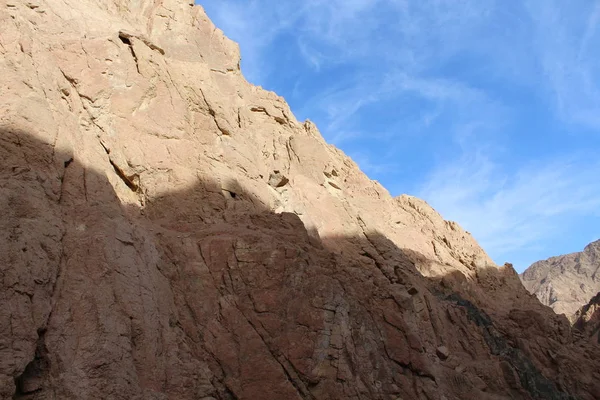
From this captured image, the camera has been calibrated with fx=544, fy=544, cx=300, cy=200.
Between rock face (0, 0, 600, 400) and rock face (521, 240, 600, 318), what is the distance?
52108 mm

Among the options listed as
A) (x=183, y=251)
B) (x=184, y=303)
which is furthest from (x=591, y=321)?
(x=184, y=303)

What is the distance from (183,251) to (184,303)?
1.49 metres

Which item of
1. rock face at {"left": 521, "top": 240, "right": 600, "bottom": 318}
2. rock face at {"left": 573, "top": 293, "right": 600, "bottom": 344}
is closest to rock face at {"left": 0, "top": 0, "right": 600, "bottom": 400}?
rock face at {"left": 573, "top": 293, "right": 600, "bottom": 344}

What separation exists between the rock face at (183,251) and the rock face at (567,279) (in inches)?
2052

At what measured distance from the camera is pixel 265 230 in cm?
1577

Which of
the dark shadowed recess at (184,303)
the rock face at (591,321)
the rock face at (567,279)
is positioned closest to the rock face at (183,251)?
the dark shadowed recess at (184,303)

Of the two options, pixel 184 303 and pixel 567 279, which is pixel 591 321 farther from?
pixel 567 279

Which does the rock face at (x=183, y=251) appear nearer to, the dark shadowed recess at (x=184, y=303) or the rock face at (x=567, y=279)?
the dark shadowed recess at (x=184, y=303)

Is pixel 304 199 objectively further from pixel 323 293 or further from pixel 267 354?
pixel 267 354

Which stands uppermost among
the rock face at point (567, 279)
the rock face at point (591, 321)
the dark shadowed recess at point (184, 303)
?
the rock face at point (567, 279)

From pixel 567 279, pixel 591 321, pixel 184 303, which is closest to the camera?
pixel 184 303

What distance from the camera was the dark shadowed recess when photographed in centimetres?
962

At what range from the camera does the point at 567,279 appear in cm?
7906

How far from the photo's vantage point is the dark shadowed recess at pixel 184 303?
962cm
